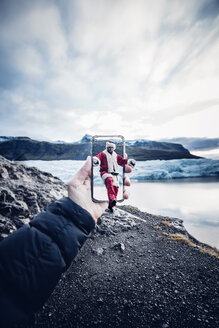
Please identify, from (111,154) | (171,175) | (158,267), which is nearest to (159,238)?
(158,267)

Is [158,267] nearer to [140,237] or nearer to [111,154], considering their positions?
[140,237]

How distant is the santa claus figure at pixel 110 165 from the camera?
1947mm

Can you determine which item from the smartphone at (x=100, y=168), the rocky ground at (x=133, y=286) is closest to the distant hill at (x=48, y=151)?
the rocky ground at (x=133, y=286)

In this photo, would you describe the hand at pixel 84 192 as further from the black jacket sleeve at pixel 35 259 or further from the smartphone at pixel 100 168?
the black jacket sleeve at pixel 35 259

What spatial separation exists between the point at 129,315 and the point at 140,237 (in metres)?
2.80

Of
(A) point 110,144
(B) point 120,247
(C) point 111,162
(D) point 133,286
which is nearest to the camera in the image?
(C) point 111,162

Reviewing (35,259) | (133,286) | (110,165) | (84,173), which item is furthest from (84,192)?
(133,286)

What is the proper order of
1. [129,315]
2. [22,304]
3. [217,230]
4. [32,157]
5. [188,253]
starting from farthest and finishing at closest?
[32,157] < [217,230] < [188,253] < [129,315] < [22,304]

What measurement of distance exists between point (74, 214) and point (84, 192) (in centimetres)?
41

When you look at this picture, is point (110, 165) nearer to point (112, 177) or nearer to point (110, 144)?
point (112, 177)

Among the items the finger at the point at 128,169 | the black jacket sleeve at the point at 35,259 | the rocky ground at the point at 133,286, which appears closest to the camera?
the black jacket sleeve at the point at 35,259

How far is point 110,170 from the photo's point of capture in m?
2.12

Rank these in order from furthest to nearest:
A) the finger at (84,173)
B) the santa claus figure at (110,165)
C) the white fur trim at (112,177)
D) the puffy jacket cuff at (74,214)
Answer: the finger at (84,173), the white fur trim at (112,177), the santa claus figure at (110,165), the puffy jacket cuff at (74,214)

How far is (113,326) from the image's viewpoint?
7.06ft
